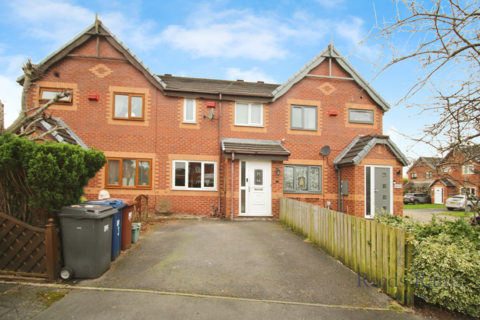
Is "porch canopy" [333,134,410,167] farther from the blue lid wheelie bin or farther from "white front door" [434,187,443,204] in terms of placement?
"white front door" [434,187,443,204]

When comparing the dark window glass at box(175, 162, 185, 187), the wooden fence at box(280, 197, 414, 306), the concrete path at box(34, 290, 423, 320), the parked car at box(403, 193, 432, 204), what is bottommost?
the parked car at box(403, 193, 432, 204)

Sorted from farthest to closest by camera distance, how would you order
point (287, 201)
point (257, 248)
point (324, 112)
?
point (324, 112), point (287, 201), point (257, 248)

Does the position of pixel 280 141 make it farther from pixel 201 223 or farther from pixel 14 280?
pixel 14 280

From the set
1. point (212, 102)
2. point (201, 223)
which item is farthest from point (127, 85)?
point (201, 223)

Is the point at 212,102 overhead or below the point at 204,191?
overhead

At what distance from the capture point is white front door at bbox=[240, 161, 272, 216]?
11820 millimetres

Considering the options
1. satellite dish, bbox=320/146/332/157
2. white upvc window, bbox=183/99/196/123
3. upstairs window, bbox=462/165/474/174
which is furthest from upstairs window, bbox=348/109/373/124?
upstairs window, bbox=462/165/474/174

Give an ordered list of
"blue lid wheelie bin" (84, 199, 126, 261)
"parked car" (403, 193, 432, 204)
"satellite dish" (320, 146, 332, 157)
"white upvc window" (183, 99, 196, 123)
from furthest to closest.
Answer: "parked car" (403, 193, 432, 204)
"satellite dish" (320, 146, 332, 157)
"white upvc window" (183, 99, 196, 123)
"blue lid wheelie bin" (84, 199, 126, 261)

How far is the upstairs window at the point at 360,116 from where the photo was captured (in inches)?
549

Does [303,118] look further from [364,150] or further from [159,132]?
[159,132]

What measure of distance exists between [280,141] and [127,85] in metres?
7.20

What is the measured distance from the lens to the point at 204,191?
40.5ft

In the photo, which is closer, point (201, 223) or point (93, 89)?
point (201, 223)

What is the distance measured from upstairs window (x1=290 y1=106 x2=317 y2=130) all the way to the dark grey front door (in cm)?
351
